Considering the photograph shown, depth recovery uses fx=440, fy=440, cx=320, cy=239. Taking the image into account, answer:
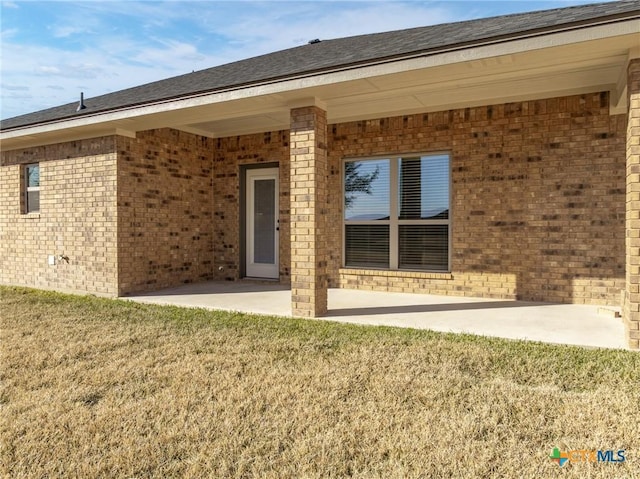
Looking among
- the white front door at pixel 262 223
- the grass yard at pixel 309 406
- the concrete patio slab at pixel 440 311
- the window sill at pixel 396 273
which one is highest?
the white front door at pixel 262 223

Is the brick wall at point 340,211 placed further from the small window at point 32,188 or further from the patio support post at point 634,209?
the patio support post at point 634,209

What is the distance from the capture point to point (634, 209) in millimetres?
4145

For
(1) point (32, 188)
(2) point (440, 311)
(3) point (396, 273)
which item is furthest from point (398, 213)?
(1) point (32, 188)

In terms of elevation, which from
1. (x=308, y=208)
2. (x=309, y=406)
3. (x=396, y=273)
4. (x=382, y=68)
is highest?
Answer: (x=382, y=68)

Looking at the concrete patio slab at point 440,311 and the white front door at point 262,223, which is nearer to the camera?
the concrete patio slab at point 440,311

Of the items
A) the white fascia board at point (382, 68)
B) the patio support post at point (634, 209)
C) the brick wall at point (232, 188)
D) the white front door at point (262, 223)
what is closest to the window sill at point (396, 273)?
the brick wall at point (232, 188)

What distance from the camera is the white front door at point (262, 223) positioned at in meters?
9.31

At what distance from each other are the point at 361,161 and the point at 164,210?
3.91 meters

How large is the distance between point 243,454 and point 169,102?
5.34 meters

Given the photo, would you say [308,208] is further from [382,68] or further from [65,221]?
[65,221]

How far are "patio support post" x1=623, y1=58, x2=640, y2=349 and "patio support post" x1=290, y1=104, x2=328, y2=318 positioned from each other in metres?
3.42

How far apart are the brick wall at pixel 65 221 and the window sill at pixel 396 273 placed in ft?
13.8

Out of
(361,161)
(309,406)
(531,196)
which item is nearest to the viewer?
(309,406)

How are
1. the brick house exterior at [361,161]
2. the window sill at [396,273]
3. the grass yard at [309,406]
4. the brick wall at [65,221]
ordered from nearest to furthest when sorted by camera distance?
the grass yard at [309,406], the brick house exterior at [361,161], the window sill at [396,273], the brick wall at [65,221]
